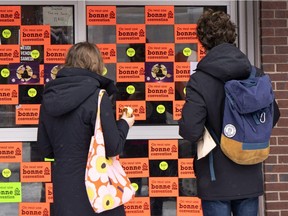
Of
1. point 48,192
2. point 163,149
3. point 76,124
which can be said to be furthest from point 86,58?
point 48,192

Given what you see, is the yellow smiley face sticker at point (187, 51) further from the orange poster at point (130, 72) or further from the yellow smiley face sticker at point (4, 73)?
the yellow smiley face sticker at point (4, 73)

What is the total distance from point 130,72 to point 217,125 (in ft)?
6.33

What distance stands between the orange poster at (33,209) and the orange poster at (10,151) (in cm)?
44

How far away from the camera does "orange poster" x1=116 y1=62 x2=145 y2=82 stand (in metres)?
5.00

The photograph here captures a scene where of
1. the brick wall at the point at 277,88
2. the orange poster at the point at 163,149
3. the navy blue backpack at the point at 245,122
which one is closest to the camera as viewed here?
the navy blue backpack at the point at 245,122

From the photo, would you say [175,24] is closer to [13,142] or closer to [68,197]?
[13,142]

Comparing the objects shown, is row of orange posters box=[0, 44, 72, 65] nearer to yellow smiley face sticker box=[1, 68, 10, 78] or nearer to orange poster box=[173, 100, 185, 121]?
yellow smiley face sticker box=[1, 68, 10, 78]

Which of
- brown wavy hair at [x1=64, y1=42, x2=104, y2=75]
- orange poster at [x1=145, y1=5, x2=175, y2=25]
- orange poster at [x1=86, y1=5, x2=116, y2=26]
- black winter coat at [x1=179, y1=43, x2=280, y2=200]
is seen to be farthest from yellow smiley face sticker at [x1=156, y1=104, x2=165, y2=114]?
black winter coat at [x1=179, y1=43, x2=280, y2=200]

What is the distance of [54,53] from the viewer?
196 inches

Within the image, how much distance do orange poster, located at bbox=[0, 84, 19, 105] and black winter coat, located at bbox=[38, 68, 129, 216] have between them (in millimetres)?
1677

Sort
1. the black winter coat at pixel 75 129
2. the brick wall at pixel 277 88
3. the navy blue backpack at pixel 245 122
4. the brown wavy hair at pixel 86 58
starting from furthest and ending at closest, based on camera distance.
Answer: the brick wall at pixel 277 88, the brown wavy hair at pixel 86 58, the black winter coat at pixel 75 129, the navy blue backpack at pixel 245 122

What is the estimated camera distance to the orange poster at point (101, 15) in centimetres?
498

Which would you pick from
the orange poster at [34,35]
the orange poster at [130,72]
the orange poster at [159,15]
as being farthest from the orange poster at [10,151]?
the orange poster at [159,15]

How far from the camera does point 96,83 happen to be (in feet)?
10.8
